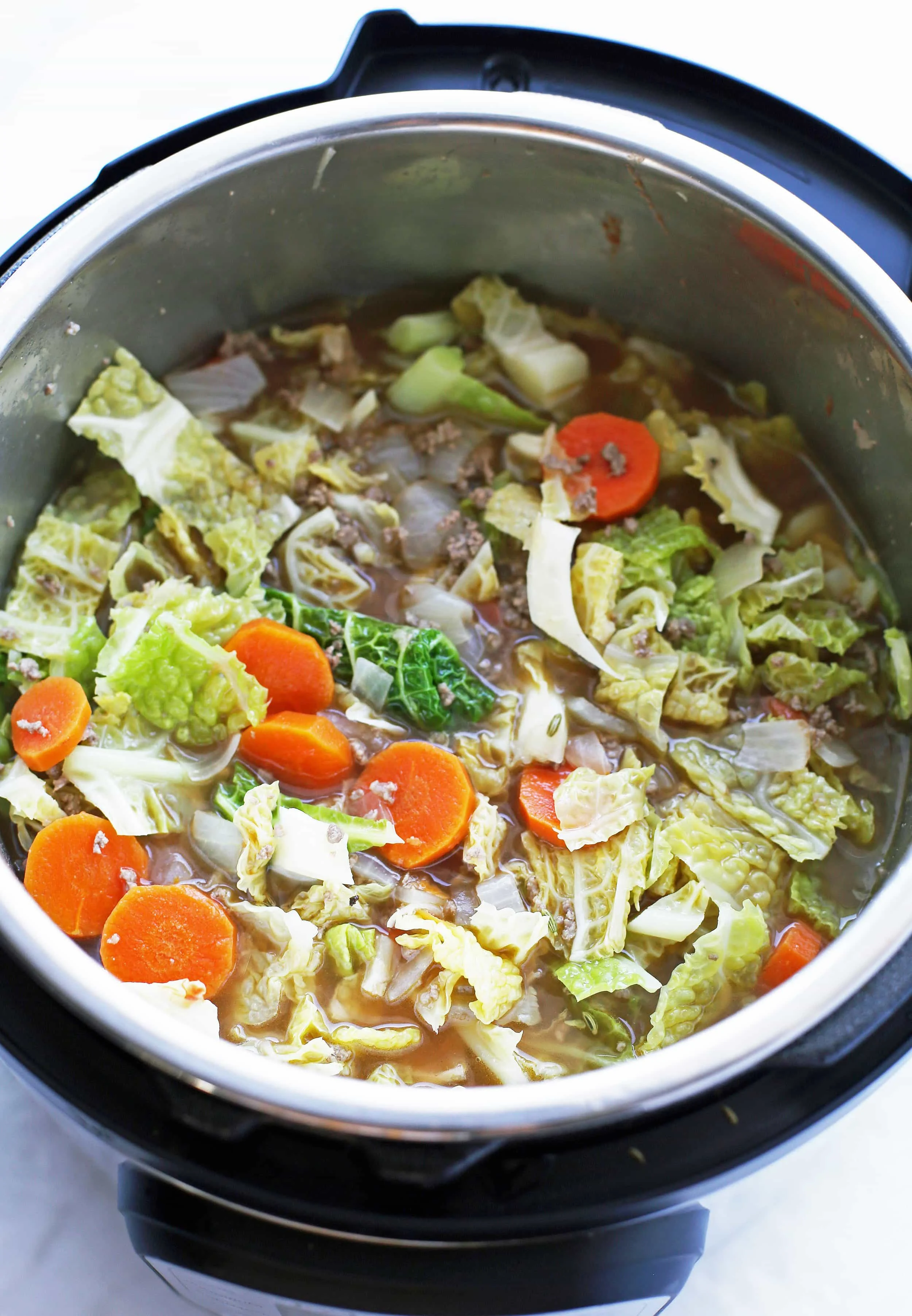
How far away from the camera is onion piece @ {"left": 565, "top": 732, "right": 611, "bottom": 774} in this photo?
2119 mm

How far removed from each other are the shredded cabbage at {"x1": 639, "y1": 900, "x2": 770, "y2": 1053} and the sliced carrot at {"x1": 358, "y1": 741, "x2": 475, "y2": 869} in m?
0.46

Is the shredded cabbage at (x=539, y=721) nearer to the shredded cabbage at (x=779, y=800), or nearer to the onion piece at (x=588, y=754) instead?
the onion piece at (x=588, y=754)

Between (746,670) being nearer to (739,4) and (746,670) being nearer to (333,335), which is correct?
(333,335)

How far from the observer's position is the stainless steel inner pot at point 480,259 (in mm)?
1900

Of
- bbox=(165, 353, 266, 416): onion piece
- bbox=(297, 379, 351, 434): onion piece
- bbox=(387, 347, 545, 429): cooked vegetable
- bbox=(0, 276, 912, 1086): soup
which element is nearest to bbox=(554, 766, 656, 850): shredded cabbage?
bbox=(0, 276, 912, 1086): soup

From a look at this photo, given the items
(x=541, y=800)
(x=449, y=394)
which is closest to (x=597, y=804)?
(x=541, y=800)

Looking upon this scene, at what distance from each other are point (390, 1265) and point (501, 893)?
672 mm

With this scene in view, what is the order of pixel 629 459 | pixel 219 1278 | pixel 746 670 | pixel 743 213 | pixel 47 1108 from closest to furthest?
1. pixel 219 1278
2. pixel 47 1108
3. pixel 743 213
4. pixel 746 670
5. pixel 629 459

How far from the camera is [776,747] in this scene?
2.12m

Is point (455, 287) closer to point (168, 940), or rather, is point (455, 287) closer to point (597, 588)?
point (597, 588)

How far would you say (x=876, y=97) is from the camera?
2.64 meters

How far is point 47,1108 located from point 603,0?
270 centimetres

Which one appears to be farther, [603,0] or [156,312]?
[603,0]

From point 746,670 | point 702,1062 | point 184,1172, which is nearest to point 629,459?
point 746,670
